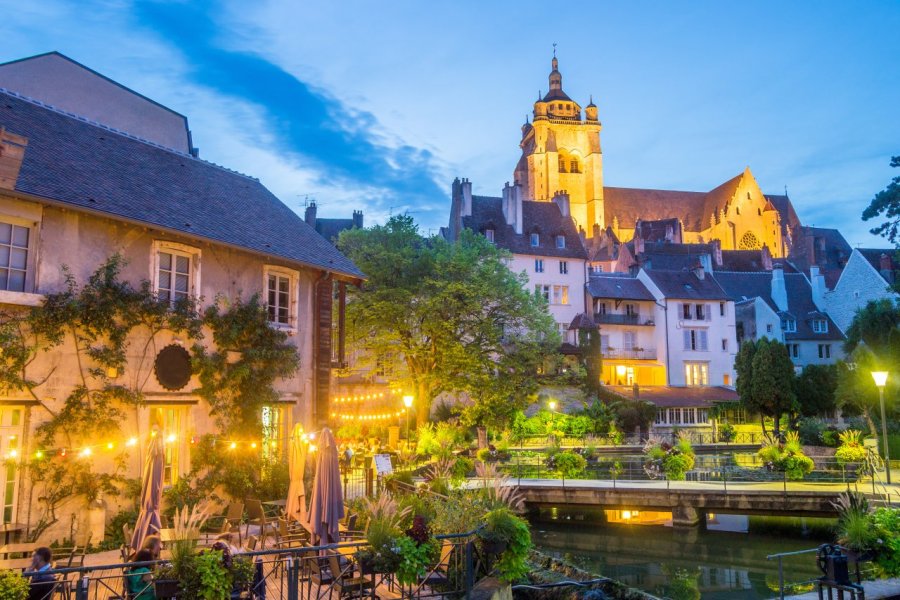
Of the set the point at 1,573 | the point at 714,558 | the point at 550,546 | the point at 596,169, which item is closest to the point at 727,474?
the point at 714,558

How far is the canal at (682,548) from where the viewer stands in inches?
633

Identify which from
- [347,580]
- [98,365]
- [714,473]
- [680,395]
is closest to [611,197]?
[680,395]

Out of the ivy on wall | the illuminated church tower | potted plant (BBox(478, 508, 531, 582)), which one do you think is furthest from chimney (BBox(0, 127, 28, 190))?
the illuminated church tower

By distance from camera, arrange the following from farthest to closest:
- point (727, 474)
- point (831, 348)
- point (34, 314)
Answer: point (831, 348), point (727, 474), point (34, 314)

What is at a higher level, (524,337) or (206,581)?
(524,337)

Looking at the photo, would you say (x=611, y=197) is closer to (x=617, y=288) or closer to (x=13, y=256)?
(x=617, y=288)

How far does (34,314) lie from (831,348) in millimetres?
56035

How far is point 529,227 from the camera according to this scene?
50.2 meters

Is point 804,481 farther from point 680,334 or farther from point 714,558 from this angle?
point 680,334

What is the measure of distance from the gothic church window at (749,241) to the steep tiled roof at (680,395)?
2119 inches

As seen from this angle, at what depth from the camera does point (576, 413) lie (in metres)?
41.1

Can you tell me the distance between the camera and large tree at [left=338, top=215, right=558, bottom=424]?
102 feet

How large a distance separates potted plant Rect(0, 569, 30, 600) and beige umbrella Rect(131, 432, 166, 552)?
10.8ft

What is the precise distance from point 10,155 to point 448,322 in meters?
21.2
